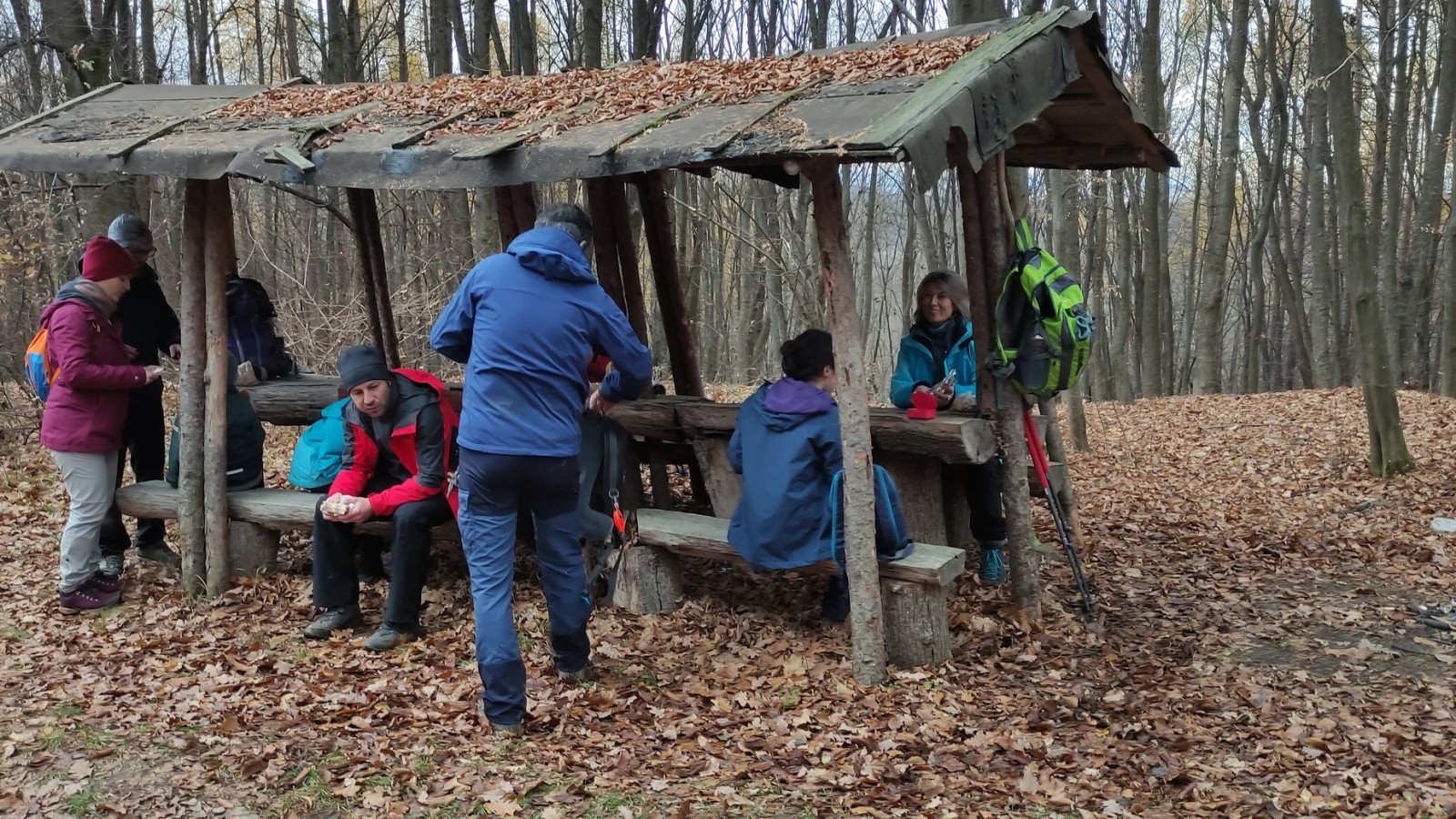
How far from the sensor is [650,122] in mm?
4766

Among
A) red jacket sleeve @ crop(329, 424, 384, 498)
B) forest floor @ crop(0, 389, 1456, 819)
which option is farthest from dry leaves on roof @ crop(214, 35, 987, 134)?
forest floor @ crop(0, 389, 1456, 819)

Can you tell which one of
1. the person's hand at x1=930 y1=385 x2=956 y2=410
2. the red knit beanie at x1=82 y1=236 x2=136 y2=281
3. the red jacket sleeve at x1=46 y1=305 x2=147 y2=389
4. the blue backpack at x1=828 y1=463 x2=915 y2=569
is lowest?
the blue backpack at x1=828 y1=463 x2=915 y2=569

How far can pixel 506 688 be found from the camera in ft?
14.1

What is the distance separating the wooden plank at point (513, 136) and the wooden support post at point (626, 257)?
5.96 feet

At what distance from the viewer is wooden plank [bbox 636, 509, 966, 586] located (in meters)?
4.88

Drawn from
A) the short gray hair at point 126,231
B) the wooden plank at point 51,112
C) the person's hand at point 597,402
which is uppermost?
the wooden plank at point 51,112

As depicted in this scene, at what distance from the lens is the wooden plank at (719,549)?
488cm

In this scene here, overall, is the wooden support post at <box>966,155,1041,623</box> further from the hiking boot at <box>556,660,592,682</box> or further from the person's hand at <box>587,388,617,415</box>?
the hiking boot at <box>556,660,592,682</box>

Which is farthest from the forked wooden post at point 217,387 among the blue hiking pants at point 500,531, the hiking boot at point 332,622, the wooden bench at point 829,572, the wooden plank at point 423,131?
the blue hiking pants at point 500,531

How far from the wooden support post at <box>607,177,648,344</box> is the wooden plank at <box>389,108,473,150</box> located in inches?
66.3

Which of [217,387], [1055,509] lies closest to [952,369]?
[1055,509]

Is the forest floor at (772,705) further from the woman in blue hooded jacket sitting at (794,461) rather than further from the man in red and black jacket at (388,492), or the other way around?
the woman in blue hooded jacket sitting at (794,461)

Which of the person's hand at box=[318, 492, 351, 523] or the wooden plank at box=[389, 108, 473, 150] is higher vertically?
the wooden plank at box=[389, 108, 473, 150]

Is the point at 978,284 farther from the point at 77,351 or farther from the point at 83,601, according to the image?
the point at 83,601
